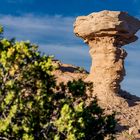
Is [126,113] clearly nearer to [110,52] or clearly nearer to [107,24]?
[110,52]

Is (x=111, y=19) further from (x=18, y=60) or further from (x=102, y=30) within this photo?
(x=18, y=60)

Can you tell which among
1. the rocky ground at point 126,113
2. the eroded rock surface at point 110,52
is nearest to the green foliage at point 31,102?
the rocky ground at point 126,113

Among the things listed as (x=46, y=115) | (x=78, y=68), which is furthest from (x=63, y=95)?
(x=78, y=68)

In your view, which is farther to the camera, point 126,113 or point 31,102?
point 126,113

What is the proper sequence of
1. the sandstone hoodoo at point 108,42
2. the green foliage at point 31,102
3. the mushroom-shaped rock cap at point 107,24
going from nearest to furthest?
the green foliage at point 31,102
the mushroom-shaped rock cap at point 107,24
the sandstone hoodoo at point 108,42

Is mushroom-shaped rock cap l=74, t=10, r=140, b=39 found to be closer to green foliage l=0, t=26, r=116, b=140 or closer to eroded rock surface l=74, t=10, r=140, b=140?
eroded rock surface l=74, t=10, r=140, b=140

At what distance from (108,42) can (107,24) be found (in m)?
1.57

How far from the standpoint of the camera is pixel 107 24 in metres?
40.1

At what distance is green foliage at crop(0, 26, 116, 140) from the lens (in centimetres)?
1991

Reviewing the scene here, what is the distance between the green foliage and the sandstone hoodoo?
18814mm

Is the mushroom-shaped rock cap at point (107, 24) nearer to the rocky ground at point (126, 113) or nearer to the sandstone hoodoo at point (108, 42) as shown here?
the sandstone hoodoo at point (108, 42)

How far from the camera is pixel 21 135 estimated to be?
2030 centimetres

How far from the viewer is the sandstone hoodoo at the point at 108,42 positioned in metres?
40.3

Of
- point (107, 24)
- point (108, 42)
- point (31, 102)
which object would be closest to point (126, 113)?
point (108, 42)
